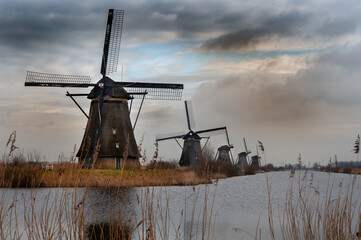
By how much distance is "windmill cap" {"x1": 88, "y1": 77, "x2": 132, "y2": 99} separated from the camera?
2333cm

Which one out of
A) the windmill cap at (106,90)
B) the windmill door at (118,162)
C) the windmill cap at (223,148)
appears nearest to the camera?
the windmill cap at (106,90)

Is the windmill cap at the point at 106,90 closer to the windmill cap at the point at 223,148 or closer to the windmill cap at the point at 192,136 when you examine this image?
the windmill cap at the point at 192,136

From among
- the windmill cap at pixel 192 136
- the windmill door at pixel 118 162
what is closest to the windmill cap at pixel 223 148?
the windmill cap at pixel 192 136

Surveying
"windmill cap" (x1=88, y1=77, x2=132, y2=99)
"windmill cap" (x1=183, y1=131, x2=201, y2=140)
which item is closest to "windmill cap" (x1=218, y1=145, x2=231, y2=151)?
"windmill cap" (x1=183, y1=131, x2=201, y2=140)


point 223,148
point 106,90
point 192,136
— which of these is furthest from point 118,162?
point 223,148

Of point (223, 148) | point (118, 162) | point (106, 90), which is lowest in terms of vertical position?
point (118, 162)

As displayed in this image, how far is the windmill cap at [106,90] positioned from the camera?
23334mm

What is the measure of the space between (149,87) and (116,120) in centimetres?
269

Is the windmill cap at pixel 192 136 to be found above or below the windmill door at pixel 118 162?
above

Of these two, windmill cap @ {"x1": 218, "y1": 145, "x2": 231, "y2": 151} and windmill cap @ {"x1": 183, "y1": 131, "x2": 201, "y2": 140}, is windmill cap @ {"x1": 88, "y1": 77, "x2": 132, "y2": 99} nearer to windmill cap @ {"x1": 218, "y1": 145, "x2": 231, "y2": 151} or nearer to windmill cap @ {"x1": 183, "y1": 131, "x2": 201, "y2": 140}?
windmill cap @ {"x1": 183, "y1": 131, "x2": 201, "y2": 140}

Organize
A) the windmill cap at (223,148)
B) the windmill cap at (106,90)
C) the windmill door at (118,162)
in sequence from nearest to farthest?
1. the windmill cap at (106,90)
2. the windmill door at (118,162)
3. the windmill cap at (223,148)

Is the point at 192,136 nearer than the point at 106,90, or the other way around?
the point at 106,90

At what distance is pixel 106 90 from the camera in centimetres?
2350

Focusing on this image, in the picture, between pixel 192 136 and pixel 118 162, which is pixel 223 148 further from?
pixel 118 162
